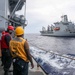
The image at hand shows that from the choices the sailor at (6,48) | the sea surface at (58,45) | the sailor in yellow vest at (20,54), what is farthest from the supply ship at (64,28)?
the sailor in yellow vest at (20,54)

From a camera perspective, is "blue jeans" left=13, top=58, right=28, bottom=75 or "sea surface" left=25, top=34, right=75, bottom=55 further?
"sea surface" left=25, top=34, right=75, bottom=55

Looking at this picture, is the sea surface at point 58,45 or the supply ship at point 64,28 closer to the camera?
the sea surface at point 58,45

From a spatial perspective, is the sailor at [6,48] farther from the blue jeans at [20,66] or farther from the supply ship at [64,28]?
the supply ship at [64,28]

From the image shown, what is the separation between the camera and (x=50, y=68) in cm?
1060

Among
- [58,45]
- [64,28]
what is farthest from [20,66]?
[64,28]

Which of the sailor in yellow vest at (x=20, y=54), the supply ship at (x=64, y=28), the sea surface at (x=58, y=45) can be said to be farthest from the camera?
the supply ship at (x=64, y=28)

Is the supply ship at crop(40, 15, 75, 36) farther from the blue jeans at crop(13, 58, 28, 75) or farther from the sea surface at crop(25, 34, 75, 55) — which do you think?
the blue jeans at crop(13, 58, 28, 75)

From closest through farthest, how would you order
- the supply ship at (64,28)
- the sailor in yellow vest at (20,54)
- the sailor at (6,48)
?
1. the sailor in yellow vest at (20,54)
2. the sailor at (6,48)
3. the supply ship at (64,28)

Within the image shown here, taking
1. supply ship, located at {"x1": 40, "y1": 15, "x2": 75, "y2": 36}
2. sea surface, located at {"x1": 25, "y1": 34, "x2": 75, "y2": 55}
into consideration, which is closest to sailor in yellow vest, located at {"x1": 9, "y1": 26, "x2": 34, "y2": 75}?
sea surface, located at {"x1": 25, "y1": 34, "x2": 75, "y2": 55}

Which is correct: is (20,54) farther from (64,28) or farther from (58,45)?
(64,28)

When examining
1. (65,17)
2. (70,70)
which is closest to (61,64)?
(70,70)

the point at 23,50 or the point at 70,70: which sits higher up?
the point at 23,50

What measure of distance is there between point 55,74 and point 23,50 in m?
3.39

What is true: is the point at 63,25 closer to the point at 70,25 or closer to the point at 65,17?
the point at 70,25
